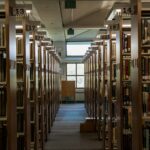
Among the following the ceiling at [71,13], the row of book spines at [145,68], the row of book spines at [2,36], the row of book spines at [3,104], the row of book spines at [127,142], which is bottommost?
the row of book spines at [127,142]

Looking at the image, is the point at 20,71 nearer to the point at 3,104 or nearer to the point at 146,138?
the point at 3,104

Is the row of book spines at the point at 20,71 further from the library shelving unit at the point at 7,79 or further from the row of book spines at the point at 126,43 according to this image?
the row of book spines at the point at 126,43

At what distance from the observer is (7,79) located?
4.13m

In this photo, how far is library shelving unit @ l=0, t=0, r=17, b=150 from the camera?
4133mm

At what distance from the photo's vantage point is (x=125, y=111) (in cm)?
570

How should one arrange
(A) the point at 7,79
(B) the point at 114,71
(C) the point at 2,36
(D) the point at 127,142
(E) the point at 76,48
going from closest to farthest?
(A) the point at 7,79, (C) the point at 2,36, (D) the point at 127,142, (B) the point at 114,71, (E) the point at 76,48

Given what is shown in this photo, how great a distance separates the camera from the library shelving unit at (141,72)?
163 inches

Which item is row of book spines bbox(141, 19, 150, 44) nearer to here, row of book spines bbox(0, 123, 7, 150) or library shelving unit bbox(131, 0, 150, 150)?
library shelving unit bbox(131, 0, 150, 150)

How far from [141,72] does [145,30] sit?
1.63ft

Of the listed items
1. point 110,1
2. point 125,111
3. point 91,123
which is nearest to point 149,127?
point 125,111

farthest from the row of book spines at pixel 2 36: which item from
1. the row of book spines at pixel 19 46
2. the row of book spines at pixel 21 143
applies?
the row of book spines at pixel 21 143

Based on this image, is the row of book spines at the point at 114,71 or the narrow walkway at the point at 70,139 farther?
the narrow walkway at the point at 70,139

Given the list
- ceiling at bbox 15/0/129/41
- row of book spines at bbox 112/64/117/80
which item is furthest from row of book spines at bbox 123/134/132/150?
ceiling at bbox 15/0/129/41

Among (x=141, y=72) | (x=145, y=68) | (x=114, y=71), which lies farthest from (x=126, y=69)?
(x=141, y=72)
